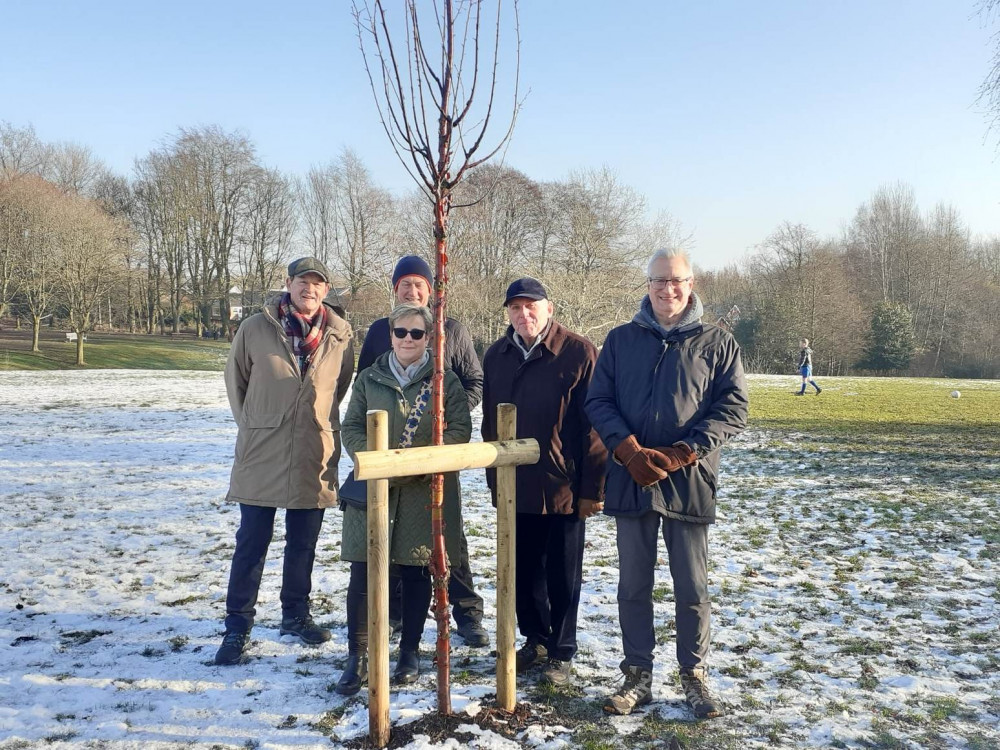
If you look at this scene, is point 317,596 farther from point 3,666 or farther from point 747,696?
point 747,696

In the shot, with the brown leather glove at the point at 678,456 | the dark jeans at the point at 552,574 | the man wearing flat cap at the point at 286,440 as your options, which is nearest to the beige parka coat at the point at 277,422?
the man wearing flat cap at the point at 286,440

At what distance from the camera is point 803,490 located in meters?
8.61

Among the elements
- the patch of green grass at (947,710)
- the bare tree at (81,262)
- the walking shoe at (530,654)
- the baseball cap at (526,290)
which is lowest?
the patch of green grass at (947,710)

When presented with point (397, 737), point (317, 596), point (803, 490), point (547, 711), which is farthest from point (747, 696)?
point (803, 490)

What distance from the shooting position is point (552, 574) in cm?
369

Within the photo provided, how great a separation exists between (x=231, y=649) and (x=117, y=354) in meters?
33.3

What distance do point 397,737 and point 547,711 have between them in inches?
29.8

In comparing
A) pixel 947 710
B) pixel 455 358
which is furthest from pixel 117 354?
pixel 947 710

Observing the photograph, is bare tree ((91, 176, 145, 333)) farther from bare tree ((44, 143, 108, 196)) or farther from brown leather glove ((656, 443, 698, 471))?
brown leather glove ((656, 443, 698, 471))

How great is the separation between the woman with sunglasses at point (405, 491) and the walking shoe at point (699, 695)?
134cm

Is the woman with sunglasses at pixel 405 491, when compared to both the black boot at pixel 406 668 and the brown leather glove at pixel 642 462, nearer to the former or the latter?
the black boot at pixel 406 668

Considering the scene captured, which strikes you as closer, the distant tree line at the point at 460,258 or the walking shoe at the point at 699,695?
the walking shoe at the point at 699,695

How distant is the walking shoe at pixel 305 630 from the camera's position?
400cm

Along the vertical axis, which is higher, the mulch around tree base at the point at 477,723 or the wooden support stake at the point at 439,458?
the wooden support stake at the point at 439,458
